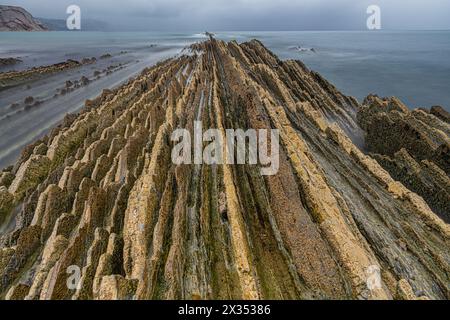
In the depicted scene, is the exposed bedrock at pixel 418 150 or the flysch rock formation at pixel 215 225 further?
the exposed bedrock at pixel 418 150

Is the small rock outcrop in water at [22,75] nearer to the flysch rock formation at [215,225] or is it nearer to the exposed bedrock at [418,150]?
the flysch rock formation at [215,225]

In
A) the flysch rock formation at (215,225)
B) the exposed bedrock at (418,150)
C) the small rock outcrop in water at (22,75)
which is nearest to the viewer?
the flysch rock formation at (215,225)

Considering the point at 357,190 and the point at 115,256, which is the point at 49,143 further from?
the point at 357,190

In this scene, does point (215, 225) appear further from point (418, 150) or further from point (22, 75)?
point (22, 75)

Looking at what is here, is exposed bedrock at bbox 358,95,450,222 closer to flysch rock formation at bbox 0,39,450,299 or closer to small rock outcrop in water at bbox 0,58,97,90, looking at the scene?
flysch rock formation at bbox 0,39,450,299

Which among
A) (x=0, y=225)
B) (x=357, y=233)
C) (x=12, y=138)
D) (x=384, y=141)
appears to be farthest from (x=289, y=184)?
(x=12, y=138)

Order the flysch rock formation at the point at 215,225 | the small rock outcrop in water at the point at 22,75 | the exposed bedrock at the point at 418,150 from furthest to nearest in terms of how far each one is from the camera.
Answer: the small rock outcrop in water at the point at 22,75 < the exposed bedrock at the point at 418,150 < the flysch rock formation at the point at 215,225

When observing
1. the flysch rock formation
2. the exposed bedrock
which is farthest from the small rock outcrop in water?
the exposed bedrock

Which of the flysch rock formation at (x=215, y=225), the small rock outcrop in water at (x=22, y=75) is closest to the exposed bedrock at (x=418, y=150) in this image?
the flysch rock formation at (x=215, y=225)

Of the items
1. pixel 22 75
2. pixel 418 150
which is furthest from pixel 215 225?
pixel 22 75
